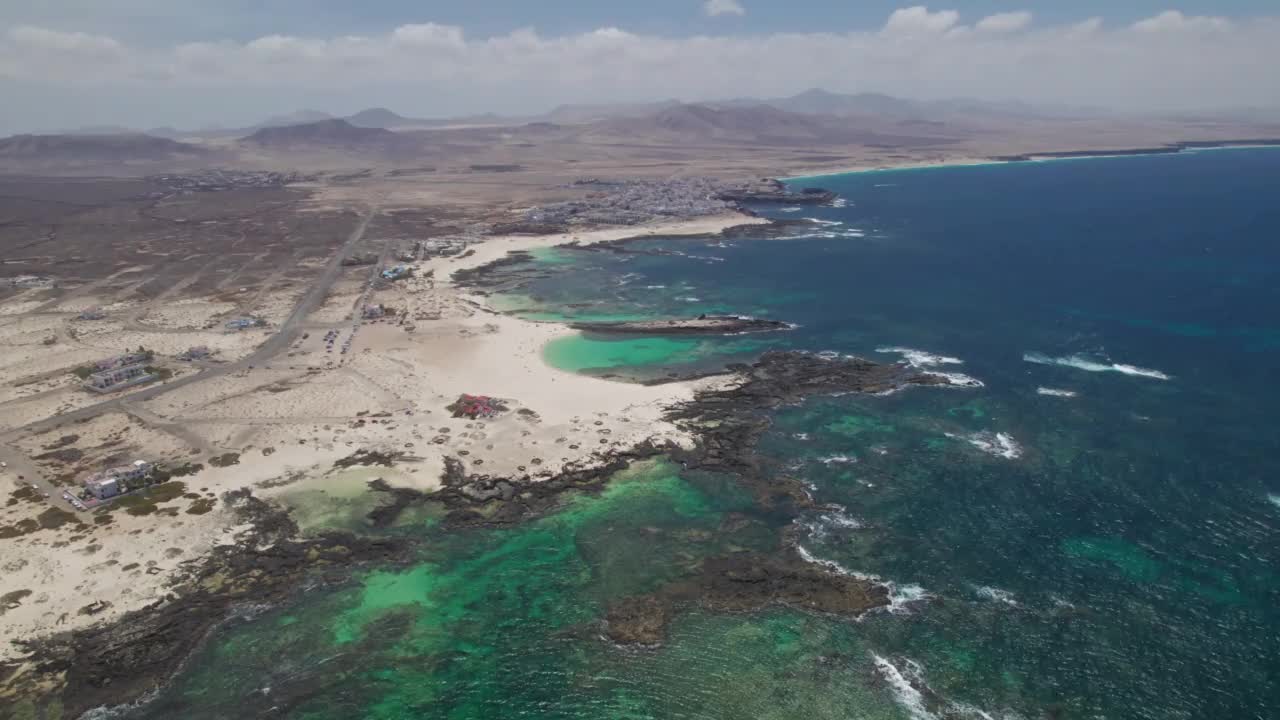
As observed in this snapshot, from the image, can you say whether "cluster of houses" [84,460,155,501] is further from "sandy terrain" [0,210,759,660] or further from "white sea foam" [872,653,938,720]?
"white sea foam" [872,653,938,720]

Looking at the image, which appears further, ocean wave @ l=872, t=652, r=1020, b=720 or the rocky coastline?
the rocky coastline

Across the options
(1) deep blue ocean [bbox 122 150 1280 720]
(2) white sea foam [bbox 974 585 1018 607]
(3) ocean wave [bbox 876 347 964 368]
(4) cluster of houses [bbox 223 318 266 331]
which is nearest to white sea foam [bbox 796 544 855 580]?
(1) deep blue ocean [bbox 122 150 1280 720]

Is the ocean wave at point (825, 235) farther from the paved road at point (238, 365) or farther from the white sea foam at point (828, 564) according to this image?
the white sea foam at point (828, 564)

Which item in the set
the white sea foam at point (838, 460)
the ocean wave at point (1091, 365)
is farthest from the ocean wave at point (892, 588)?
the ocean wave at point (1091, 365)

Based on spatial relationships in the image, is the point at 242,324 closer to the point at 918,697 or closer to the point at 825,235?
the point at 918,697

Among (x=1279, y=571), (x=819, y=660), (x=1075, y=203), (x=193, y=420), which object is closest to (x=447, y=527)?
(x=819, y=660)

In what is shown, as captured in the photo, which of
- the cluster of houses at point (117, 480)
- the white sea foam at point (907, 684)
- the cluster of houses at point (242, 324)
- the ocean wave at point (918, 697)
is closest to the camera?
the ocean wave at point (918, 697)

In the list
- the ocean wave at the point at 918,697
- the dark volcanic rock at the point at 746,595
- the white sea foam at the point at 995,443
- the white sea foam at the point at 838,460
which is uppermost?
the white sea foam at the point at 995,443
